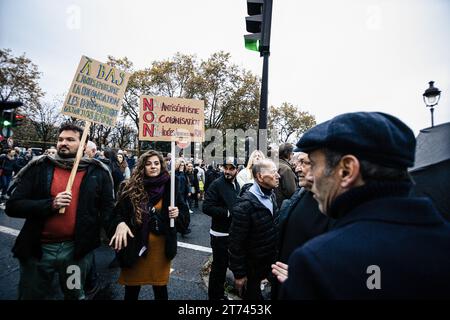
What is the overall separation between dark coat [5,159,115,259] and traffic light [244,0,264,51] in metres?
2.67

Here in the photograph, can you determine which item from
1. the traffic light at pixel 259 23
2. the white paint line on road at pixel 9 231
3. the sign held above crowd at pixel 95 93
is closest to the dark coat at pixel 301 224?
the sign held above crowd at pixel 95 93

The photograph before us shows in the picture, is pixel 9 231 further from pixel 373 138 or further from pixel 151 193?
pixel 373 138

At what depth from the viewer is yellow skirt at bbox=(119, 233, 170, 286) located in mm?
2635

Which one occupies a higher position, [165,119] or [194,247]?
[165,119]

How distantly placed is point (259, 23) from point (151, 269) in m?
3.47

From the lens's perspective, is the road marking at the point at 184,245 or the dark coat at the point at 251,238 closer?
the dark coat at the point at 251,238

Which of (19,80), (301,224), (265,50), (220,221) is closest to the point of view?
(301,224)

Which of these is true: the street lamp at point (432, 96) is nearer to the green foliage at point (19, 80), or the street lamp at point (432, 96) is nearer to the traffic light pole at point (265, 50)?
the traffic light pole at point (265, 50)

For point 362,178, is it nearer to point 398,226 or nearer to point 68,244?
point 398,226

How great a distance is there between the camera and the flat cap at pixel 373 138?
92cm

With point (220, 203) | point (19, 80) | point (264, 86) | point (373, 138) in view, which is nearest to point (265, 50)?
point (264, 86)

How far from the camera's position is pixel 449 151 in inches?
63.1

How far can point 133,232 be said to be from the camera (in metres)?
2.62

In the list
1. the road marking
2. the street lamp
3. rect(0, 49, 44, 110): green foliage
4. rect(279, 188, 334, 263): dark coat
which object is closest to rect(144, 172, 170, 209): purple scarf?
rect(279, 188, 334, 263): dark coat
